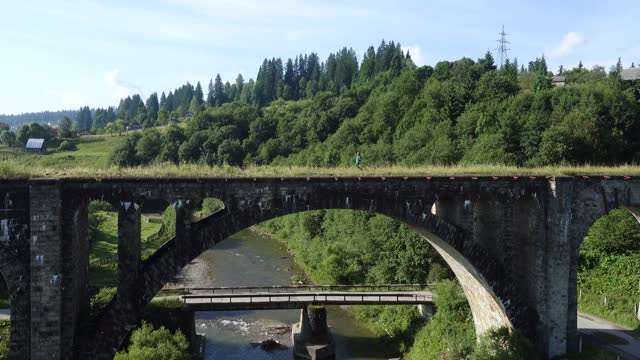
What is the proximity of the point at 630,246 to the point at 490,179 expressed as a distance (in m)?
19.1

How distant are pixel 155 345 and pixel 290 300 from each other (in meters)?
8.42

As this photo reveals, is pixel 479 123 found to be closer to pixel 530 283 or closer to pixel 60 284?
pixel 530 283

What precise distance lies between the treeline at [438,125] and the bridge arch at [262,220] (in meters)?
22.3

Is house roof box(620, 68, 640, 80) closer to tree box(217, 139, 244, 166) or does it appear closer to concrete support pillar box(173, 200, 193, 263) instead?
tree box(217, 139, 244, 166)

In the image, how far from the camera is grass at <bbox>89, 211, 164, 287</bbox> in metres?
45.4

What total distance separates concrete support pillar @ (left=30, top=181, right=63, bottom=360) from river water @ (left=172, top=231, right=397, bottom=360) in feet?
44.8

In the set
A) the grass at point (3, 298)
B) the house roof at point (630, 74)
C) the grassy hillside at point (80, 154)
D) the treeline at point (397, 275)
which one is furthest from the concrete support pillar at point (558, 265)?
the grassy hillside at point (80, 154)

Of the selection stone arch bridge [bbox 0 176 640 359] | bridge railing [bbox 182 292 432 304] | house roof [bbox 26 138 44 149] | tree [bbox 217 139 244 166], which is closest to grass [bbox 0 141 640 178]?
→ stone arch bridge [bbox 0 176 640 359]

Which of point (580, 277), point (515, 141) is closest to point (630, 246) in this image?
point (580, 277)

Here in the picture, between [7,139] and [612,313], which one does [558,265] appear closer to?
[612,313]

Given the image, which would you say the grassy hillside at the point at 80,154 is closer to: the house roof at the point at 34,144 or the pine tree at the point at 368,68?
the house roof at the point at 34,144

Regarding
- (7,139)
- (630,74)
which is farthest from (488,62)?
(7,139)

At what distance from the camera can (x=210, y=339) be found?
34281mm

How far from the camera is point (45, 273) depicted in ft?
63.2
